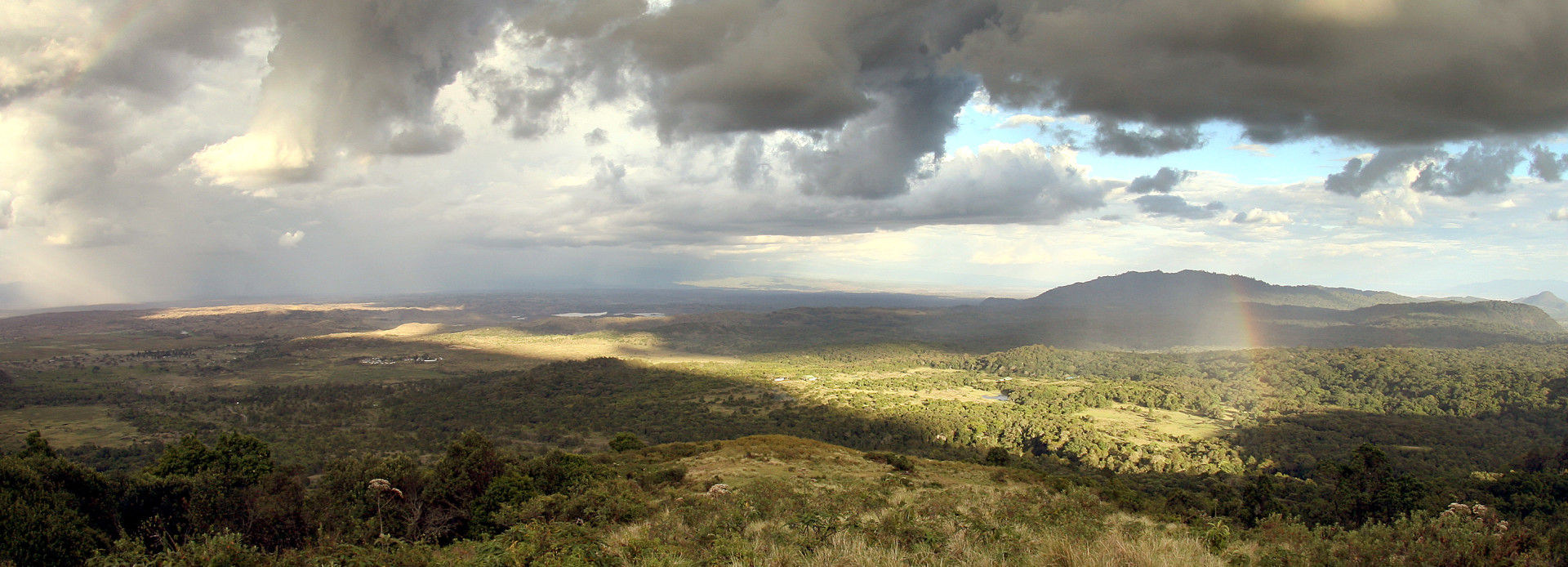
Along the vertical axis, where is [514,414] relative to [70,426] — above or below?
below

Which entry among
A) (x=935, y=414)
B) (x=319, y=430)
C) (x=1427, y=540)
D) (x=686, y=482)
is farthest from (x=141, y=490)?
(x=935, y=414)

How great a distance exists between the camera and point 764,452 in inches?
1337

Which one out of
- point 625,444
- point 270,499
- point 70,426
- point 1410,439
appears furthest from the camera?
point 70,426

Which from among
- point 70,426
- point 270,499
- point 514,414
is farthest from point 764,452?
point 70,426

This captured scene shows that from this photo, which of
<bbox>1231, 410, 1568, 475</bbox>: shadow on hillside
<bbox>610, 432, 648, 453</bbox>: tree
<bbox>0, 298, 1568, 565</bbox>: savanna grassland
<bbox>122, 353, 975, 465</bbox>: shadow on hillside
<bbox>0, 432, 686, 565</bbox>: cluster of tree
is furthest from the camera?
<bbox>122, 353, 975, 465</bbox>: shadow on hillside

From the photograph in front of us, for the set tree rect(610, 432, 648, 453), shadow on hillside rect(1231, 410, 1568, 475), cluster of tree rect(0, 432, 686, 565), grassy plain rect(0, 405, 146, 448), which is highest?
cluster of tree rect(0, 432, 686, 565)

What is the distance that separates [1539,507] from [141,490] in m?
62.7

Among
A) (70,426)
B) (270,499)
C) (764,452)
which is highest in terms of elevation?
(270,499)

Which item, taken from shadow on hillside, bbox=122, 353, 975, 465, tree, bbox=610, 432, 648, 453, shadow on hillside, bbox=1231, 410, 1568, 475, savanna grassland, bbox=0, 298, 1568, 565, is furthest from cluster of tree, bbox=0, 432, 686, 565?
shadow on hillside, bbox=1231, 410, 1568, 475

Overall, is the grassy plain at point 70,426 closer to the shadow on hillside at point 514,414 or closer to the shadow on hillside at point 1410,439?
the shadow on hillside at point 514,414

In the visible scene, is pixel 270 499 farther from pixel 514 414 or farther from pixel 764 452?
pixel 514 414

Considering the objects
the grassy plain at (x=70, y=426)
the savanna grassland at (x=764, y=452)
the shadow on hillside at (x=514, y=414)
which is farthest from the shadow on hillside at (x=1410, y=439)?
the grassy plain at (x=70, y=426)

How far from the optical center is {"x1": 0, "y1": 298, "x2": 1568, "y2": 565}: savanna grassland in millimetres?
9906

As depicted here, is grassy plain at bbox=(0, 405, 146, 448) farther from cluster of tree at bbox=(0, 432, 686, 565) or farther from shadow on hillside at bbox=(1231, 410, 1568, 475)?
shadow on hillside at bbox=(1231, 410, 1568, 475)
